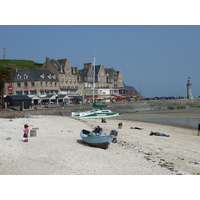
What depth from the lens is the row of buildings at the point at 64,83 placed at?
72000 mm

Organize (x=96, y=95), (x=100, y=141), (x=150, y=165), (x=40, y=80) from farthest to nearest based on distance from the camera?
1. (x=96, y=95)
2. (x=40, y=80)
3. (x=100, y=141)
4. (x=150, y=165)

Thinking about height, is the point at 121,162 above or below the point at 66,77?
below

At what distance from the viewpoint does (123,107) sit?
252 ft

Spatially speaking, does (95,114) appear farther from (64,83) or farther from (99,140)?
(64,83)

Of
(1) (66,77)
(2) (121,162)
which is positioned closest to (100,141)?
(2) (121,162)

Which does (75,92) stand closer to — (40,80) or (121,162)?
(40,80)

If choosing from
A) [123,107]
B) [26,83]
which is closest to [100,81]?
[123,107]

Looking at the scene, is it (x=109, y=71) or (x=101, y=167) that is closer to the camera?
(x=101, y=167)

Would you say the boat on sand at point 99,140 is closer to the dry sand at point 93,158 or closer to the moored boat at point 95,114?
the dry sand at point 93,158

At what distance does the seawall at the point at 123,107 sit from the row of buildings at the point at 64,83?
8.25 metres

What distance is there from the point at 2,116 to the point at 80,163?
A: 35427 millimetres

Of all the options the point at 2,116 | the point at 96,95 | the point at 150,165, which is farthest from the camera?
the point at 96,95

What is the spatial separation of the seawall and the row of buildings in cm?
825

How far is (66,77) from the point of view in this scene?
8288 cm
